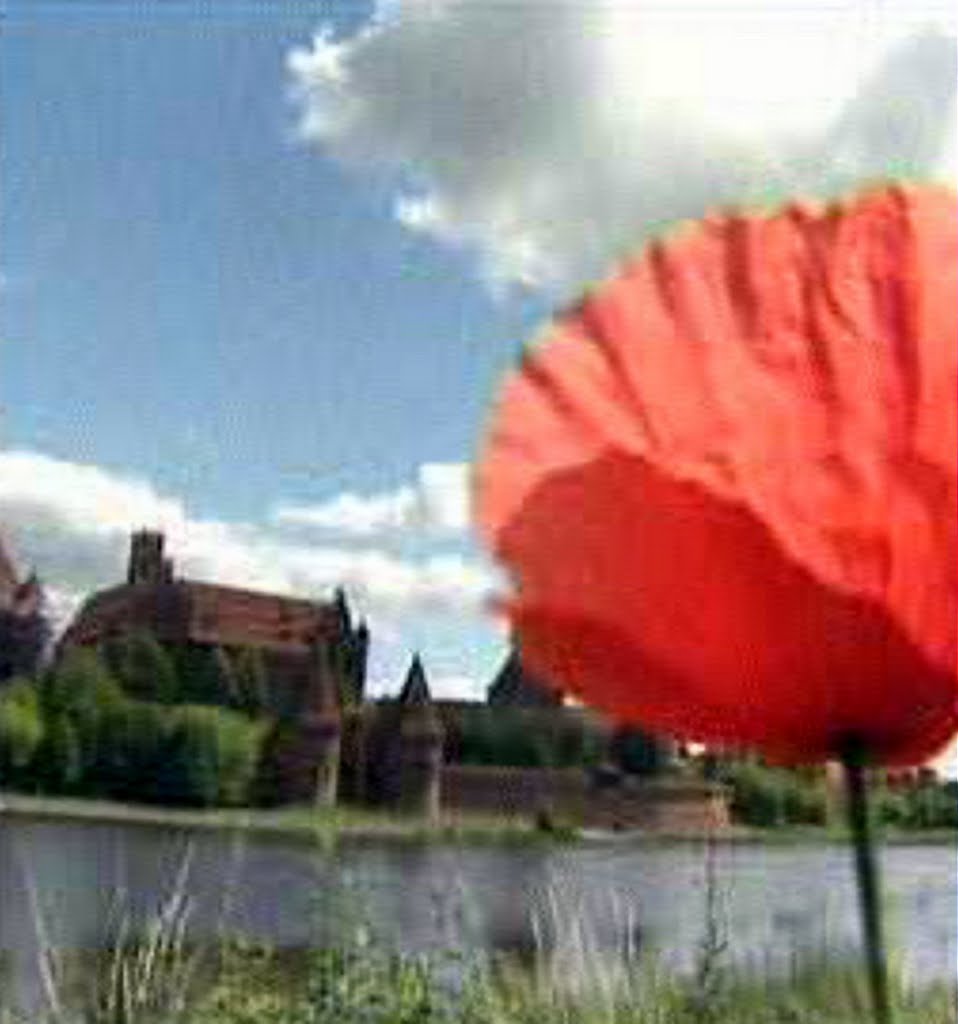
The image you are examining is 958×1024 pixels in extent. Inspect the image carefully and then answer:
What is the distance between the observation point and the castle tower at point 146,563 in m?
45.4

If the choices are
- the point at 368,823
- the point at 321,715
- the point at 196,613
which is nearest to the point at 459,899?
the point at 368,823

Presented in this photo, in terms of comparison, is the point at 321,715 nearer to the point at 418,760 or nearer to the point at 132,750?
the point at 418,760

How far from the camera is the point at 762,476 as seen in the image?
0.30 meters

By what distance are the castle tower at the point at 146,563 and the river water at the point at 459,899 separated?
15576mm

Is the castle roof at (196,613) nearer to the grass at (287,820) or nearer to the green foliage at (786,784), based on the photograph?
the grass at (287,820)

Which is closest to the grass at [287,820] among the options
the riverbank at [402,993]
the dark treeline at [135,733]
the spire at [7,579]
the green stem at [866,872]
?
the dark treeline at [135,733]

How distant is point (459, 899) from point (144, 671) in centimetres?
3407

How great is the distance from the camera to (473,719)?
42188 millimetres

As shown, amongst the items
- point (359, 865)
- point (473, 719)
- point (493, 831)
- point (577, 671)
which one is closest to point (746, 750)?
point (577, 671)

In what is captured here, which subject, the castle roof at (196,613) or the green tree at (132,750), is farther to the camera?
the castle roof at (196,613)

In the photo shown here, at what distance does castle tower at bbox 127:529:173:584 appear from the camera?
1789 inches

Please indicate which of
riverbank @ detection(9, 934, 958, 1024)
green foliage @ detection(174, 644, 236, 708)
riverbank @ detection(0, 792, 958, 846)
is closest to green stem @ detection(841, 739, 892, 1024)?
riverbank @ detection(9, 934, 958, 1024)

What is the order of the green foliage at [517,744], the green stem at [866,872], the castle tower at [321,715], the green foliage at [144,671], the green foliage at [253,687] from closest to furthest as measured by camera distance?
the green stem at [866,872], the green foliage at [517,744], the castle tower at [321,715], the green foliage at [144,671], the green foliage at [253,687]

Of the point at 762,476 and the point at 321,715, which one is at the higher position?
the point at 321,715
